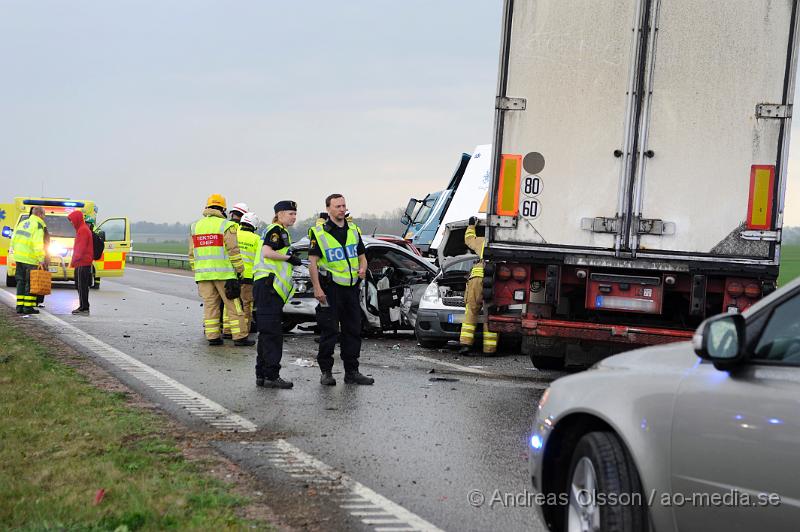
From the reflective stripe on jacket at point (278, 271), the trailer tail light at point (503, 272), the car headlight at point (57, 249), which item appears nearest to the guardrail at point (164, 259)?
the car headlight at point (57, 249)

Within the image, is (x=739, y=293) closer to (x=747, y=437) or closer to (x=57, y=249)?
(x=747, y=437)

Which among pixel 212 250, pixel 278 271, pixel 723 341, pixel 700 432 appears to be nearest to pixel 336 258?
pixel 278 271

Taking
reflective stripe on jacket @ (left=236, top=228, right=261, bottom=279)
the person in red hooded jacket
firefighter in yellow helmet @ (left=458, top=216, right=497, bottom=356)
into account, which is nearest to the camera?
firefighter in yellow helmet @ (left=458, top=216, right=497, bottom=356)

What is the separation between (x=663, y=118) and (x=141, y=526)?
615cm

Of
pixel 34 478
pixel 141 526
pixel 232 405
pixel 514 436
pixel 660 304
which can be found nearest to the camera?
pixel 141 526

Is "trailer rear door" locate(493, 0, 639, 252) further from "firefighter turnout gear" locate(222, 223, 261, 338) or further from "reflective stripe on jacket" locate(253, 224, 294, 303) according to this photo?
"firefighter turnout gear" locate(222, 223, 261, 338)

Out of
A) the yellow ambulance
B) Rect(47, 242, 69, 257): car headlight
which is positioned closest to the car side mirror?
the yellow ambulance

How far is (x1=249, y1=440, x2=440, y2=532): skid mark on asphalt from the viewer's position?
531 centimetres

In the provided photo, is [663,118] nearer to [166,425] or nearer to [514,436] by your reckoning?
[514,436]

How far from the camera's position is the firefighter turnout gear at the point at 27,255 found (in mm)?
18062

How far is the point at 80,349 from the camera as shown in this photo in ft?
42.3

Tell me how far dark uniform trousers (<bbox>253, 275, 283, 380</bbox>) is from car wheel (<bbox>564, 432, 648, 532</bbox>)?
6.09 metres

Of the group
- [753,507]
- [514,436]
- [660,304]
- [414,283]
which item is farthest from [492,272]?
[753,507]

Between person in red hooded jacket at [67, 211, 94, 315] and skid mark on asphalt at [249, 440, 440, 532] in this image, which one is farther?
person in red hooded jacket at [67, 211, 94, 315]
